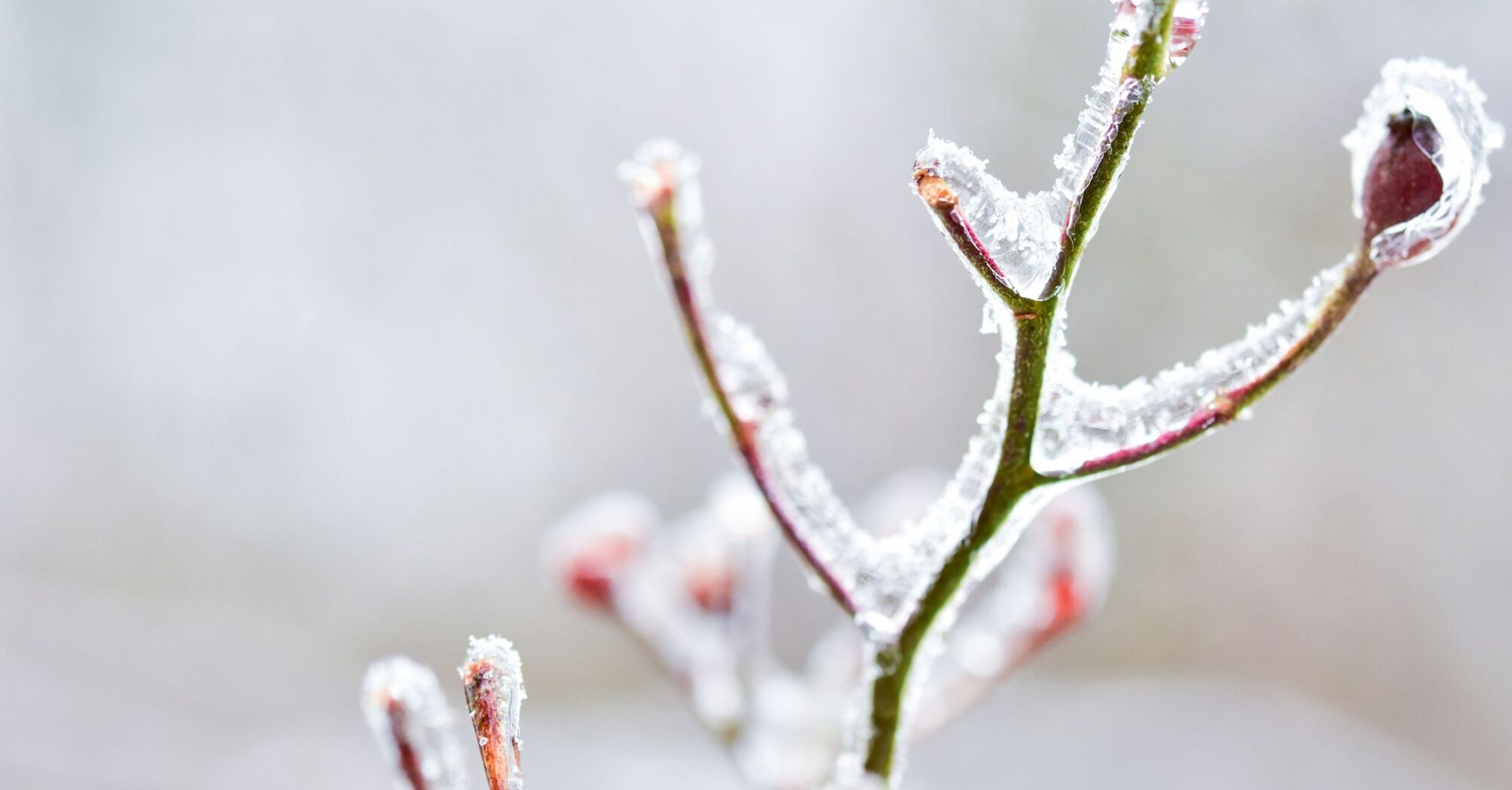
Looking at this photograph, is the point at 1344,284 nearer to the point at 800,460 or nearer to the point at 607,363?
the point at 800,460

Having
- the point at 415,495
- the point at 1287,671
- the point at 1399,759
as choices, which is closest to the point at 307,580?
the point at 415,495

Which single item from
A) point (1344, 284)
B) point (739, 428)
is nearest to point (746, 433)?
point (739, 428)

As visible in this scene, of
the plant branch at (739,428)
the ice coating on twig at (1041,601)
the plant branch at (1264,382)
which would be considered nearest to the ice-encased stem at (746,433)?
the plant branch at (739,428)

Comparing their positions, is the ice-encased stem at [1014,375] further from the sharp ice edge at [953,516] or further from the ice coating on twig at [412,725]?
the ice coating on twig at [412,725]

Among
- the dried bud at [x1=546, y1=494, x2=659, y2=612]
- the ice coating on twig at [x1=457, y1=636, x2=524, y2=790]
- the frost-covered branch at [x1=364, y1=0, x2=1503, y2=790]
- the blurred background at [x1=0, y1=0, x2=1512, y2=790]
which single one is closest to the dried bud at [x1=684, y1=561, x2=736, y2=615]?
the dried bud at [x1=546, y1=494, x2=659, y2=612]

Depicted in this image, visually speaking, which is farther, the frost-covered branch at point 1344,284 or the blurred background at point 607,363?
the blurred background at point 607,363
